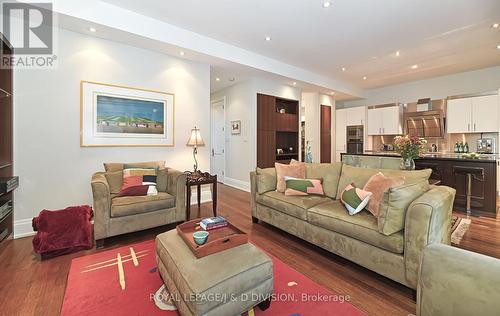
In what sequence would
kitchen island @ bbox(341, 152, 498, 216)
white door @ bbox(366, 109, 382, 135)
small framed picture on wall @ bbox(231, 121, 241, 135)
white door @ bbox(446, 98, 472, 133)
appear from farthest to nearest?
white door @ bbox(366, 109, 382, 135)
small framed picture on wall @ bbox(231, 121, 241, 135)
white door @ bbox(446, 98, 472, 133)
kitchen island @ bbox(341, 152, 498, 216)

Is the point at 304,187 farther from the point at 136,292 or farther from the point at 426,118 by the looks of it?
the point at 426,118

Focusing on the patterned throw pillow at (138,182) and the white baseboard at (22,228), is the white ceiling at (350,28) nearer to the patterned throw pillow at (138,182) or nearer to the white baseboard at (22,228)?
the patterned throw pillow at (138,182)

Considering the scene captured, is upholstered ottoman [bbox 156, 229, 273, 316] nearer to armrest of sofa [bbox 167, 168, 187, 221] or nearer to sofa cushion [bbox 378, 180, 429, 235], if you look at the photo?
sofa cushion [bbox 378, 180, 429, 235]

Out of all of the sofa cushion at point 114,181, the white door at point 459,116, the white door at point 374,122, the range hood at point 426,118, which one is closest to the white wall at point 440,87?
the range hood at point 426,118

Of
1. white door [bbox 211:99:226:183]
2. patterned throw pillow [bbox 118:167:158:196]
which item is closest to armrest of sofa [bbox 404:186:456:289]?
patterned throw pillow [bbox 118:167:158:196]

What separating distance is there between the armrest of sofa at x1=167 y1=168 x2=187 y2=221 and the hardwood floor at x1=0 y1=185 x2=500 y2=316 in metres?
0.32

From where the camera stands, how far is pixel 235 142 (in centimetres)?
598

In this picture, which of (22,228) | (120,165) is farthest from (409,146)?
(22,228)

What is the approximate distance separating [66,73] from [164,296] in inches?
125

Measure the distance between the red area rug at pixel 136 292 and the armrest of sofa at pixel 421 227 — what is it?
1.80 ft

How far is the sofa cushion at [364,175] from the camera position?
2254 mm

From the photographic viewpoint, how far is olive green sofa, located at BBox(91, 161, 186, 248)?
2.52m

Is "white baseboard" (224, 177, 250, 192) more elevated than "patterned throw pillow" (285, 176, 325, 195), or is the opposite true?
"patterned throw pillow" (285, 176, 325, 195)

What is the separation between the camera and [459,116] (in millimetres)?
5562
